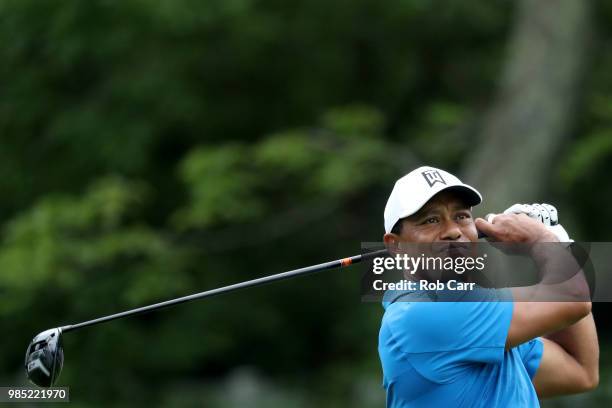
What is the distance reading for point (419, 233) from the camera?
3576 millimetres

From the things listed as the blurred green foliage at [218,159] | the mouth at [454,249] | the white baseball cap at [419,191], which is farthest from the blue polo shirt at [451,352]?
the blurred green foliage at [218,159]

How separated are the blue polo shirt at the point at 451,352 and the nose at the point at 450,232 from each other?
0.17 m

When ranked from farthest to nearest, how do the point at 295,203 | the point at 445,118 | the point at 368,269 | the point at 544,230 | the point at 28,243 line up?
the point at 295,203
the point at 445,118
the point at 28,243
the point at 368,269
the point at 544,230

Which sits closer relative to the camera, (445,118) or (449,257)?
(449,257)

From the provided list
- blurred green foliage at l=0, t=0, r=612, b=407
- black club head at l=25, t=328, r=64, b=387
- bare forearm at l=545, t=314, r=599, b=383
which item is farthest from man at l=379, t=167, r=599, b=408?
blurred green foliage at l=0, t=0, r=612, b=407

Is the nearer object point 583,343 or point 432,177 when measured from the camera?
point 432,177

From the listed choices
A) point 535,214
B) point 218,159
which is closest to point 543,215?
point 535,214

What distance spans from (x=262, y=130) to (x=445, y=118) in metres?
2.29

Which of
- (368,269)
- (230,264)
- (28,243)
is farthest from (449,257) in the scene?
(230,264)

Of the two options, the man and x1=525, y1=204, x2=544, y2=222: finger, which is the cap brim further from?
x1=525, y1=204, x2=544, y2=222: finger

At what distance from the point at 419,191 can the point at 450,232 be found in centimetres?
15

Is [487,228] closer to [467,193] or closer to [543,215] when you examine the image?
[467,193]

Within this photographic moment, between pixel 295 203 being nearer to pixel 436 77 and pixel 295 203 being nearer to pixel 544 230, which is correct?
pixel 436 77

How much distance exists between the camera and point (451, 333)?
344cm
